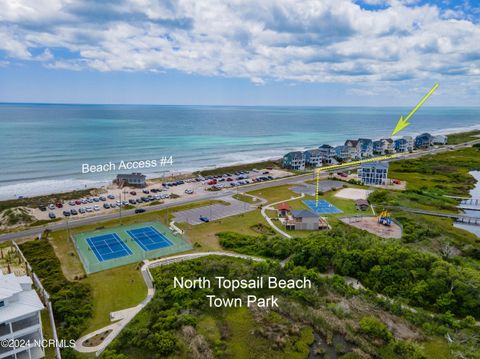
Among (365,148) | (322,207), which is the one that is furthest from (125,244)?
(365,148)

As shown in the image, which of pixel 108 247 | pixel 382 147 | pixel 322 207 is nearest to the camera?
pixel 108 247

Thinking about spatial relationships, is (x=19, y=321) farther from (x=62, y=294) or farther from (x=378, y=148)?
(x=378, y=148)

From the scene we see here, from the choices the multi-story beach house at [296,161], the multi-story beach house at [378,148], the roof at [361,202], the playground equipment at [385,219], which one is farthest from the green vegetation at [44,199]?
the multi-story beach house at [378,148]

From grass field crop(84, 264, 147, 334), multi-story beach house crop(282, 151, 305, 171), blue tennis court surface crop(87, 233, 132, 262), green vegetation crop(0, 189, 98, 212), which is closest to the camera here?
grass field crop(84, 264, 147, 334)

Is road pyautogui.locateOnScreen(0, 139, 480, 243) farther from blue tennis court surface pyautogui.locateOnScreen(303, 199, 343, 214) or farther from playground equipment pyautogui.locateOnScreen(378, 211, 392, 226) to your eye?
playground equipment pyautogui.locateOnScreen(378, 211, 392, 226)

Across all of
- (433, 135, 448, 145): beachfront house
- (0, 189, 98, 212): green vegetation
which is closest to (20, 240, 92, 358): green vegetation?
(0, 189, 98, 212): green vegetation

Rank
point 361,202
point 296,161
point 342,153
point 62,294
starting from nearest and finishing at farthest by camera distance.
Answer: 1. point 62,294
2. point 361,202
3. point 296,161
4. point 342,153

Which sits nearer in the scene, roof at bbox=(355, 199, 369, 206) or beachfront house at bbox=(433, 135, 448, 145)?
roof at bbox=(355, 199, 369, 206)
